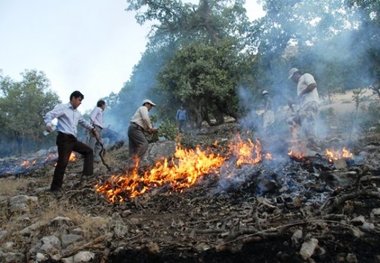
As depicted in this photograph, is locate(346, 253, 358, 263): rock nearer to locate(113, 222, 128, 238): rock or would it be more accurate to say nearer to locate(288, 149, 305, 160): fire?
locate(113, 222, 128, 238): rock

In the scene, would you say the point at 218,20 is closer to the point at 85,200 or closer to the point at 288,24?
the point at 288,24

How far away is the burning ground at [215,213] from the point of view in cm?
369

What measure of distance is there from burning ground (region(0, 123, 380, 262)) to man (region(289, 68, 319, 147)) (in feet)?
4.02

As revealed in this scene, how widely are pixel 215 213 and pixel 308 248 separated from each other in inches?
78.5

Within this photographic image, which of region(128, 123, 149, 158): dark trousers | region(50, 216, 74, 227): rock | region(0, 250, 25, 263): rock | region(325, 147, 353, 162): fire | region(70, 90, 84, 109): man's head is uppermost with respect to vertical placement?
region(70, 90, 84, 109): man's head

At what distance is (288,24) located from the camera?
651 inches

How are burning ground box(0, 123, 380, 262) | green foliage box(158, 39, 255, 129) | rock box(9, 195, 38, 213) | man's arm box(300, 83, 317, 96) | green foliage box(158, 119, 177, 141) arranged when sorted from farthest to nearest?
green foliage box(158, 39, 255, 129)
green foliage box(158, 119, 177, 141)
man's arm box(300, 83, 317, 96)
rock box(9, 195, 38, 213)
burning ground box(0, 123, 380, 262)

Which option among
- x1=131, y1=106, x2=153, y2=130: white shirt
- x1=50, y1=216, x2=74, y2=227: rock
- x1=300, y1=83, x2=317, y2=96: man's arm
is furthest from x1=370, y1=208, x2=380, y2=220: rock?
x1=131, y1=106, x2=153, y2=130: white shirt

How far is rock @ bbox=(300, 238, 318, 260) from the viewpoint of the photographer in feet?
11.1

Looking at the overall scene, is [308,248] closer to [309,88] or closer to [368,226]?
[368,226]

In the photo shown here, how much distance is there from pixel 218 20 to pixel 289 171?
70.5ft

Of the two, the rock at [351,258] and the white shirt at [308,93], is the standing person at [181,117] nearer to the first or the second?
the white shirt at [308,93]

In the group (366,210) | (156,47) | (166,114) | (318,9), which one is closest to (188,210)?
(366,210)

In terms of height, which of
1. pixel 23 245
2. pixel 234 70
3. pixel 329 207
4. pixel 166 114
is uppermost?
pixel 234 70
